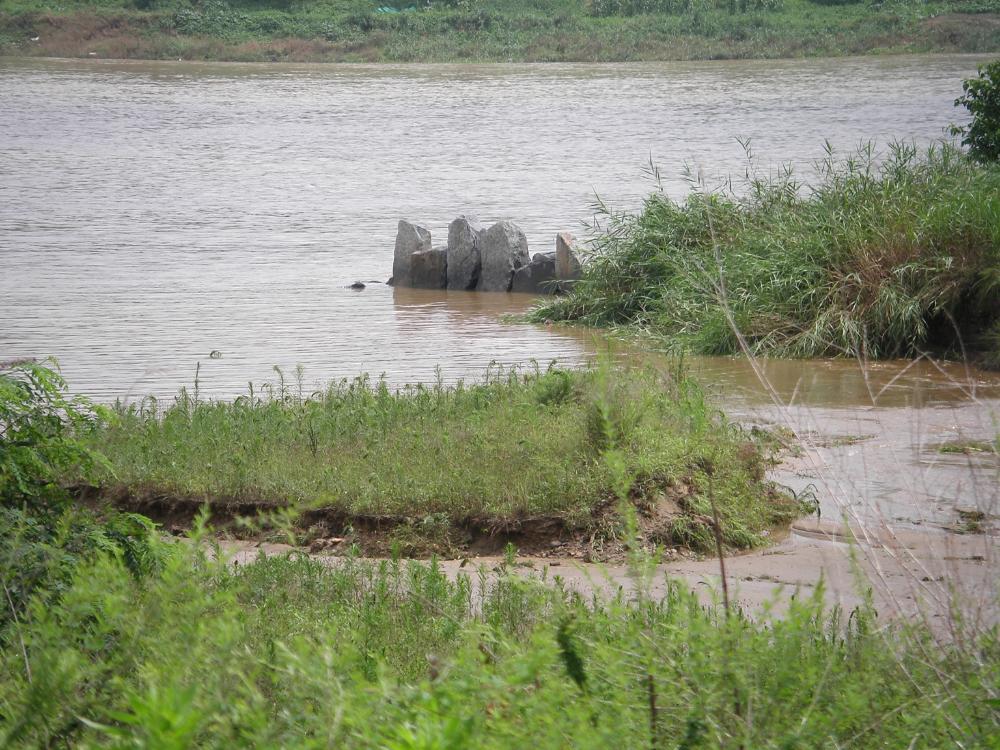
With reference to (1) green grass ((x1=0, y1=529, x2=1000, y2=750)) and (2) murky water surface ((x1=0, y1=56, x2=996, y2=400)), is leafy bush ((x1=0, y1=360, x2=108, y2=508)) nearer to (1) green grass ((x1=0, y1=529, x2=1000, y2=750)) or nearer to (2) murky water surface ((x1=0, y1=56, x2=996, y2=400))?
(1) green grass ((x1=0, y1=529, x2=1000, y2=750))

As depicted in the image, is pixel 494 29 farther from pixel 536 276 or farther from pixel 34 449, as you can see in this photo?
pixel 34 449

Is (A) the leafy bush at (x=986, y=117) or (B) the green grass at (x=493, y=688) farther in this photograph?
(A) the leafy bush at (x=986, y=117)

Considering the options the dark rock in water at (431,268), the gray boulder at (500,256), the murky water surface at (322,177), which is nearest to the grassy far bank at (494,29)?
the murky water surface at (322,177)

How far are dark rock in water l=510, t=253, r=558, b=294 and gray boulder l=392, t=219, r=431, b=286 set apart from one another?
4.74ft

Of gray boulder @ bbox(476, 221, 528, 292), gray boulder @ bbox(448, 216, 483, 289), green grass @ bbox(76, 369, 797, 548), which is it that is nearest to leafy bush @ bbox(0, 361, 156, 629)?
green grass @ bbox(76, 369, 797, 548)

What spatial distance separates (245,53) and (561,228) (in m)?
40.0

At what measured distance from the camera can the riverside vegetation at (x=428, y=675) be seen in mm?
2257

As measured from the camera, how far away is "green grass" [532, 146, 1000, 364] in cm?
981

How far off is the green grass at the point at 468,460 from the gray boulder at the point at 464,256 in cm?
731

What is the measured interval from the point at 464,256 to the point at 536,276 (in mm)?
1030

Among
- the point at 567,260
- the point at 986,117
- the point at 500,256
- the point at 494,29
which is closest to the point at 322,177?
the point at 500,256

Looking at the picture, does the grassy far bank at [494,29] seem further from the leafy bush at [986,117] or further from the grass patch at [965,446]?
the grass patch at [965,446]

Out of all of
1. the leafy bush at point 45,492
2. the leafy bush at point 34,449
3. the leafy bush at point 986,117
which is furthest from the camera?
the leafy bush at point 986,117

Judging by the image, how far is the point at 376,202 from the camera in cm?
2402
